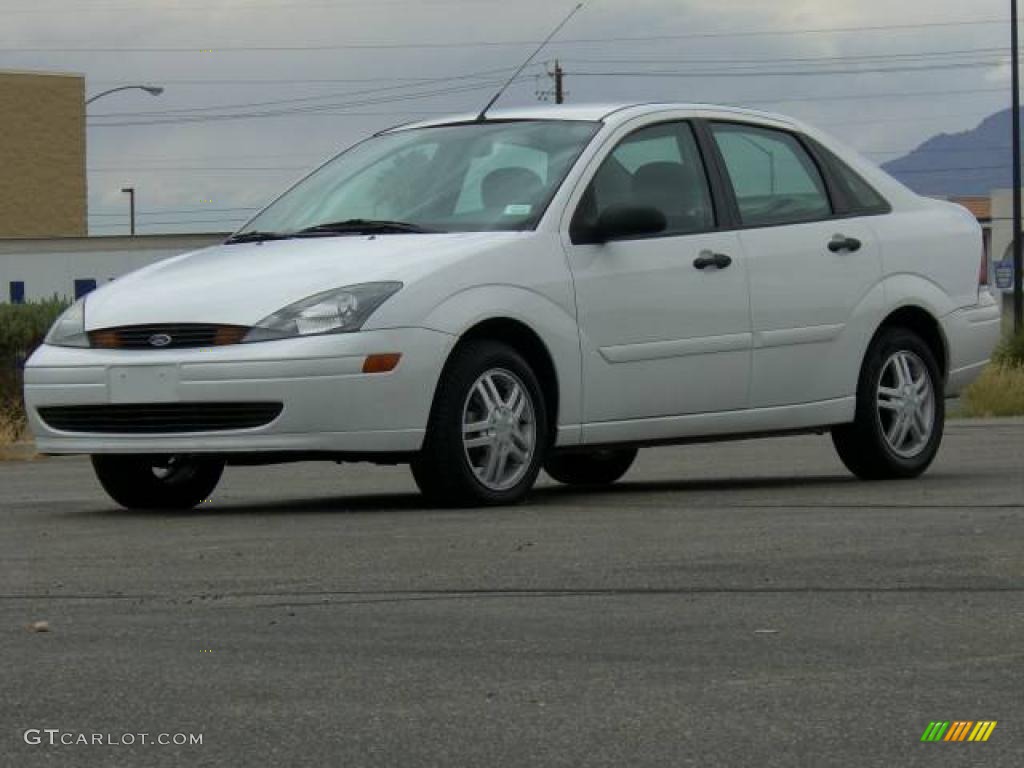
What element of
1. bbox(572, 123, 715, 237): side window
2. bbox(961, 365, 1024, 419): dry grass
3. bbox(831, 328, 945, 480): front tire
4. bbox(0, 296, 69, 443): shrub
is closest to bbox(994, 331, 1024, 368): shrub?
bbox(961, 365, 1024, 419): dry grass

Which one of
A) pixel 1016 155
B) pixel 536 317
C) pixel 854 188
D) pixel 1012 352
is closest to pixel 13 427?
pixel 854 188

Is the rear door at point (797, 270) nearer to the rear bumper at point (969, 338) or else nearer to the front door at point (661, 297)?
the front door at point (661, 297)

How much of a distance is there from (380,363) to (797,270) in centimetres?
261

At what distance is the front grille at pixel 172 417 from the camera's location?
9.88 meters

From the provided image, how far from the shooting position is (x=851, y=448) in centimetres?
1203

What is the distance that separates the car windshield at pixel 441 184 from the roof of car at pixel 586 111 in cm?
7

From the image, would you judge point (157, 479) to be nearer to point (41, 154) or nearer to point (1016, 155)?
point (1016, 155)

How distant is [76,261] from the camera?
64.1 metres

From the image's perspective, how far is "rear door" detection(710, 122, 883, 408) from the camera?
1156 centimetres

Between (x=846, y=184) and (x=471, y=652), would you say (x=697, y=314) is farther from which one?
(x=471, y=652)

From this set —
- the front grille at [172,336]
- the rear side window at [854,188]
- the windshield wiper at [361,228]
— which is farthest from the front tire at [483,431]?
the rear side window at [854,188]

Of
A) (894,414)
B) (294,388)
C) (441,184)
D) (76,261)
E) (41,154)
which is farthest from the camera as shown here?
(41,154)

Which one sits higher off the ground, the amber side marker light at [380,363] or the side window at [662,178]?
the side window at [662,178]

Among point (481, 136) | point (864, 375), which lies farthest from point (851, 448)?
point (481, 136)
